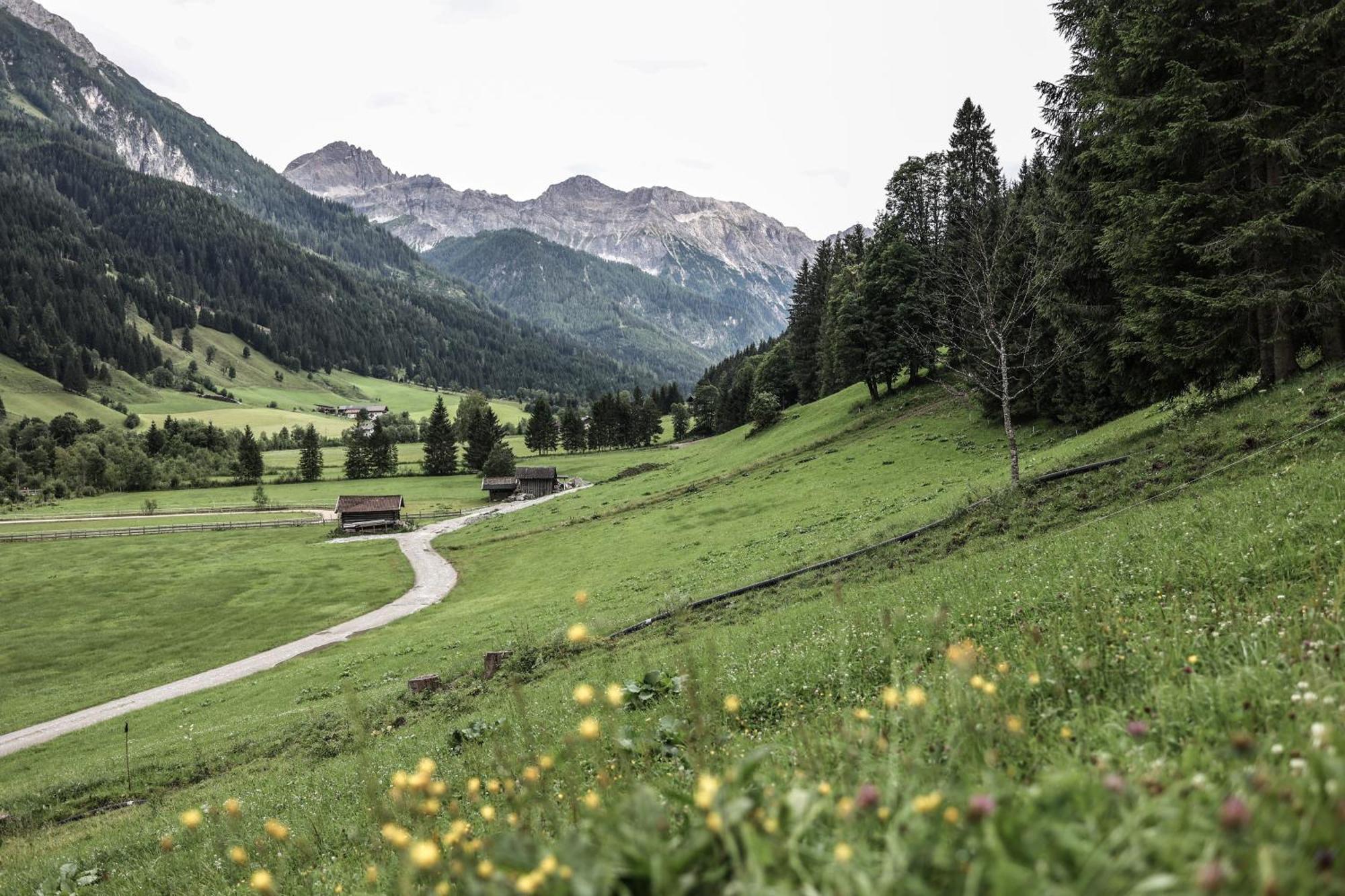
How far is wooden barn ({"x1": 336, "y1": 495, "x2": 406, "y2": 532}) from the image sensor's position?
8175cm

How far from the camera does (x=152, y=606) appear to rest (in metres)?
46.7

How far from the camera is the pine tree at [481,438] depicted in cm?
13025

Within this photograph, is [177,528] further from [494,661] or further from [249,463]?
[494,661]

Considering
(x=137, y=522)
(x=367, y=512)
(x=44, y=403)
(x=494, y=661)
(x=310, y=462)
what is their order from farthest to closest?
(x=44, y=403) → (x=310, y=462) → (x=137, y=522) → (x=367, y=512) → (x=494, y=661)

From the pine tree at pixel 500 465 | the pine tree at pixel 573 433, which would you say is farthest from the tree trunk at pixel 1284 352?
the pine tree at pixel 573 433

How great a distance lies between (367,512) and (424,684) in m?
70.0

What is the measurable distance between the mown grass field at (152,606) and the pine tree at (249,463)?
57322mm

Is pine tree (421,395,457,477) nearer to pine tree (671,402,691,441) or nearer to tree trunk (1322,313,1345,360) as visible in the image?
pine tree (671,402,691,441)

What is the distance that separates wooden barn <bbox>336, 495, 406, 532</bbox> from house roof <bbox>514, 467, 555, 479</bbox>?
887 inches

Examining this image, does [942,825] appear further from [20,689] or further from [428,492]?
[428,492]

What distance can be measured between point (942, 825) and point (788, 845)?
0.71 meters


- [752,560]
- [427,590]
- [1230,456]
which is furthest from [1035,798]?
[427,590]

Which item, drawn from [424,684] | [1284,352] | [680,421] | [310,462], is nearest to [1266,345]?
[1284,352]

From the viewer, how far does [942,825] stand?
2.67 m
